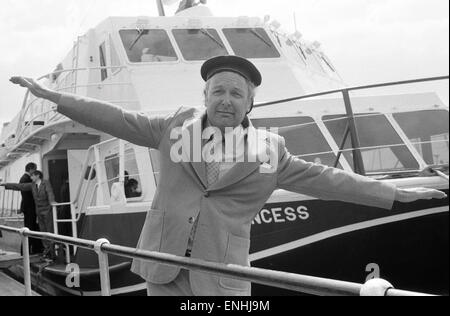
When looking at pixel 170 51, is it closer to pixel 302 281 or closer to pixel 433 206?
pixel 433 206

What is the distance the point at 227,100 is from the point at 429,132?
275 cm

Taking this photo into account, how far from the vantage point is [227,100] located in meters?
2.06

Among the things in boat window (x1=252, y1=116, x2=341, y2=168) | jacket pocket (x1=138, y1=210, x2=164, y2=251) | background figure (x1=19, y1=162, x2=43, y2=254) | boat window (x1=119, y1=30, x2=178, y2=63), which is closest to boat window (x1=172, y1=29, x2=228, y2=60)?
boat window (x1=119, y1=30, x2=178, y2=63)

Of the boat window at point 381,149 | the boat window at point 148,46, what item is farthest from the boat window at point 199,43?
the boat window at point 381,149

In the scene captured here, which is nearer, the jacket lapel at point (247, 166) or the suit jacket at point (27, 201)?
the jacket lapel at point (247, 166)

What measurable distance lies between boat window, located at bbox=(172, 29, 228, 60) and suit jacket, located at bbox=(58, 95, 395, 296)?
5445 mm

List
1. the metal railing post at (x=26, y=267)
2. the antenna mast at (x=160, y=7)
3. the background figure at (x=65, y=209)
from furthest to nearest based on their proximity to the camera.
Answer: the antenna mast at (x=160, y=7) → the background figure at (x=65, y=209) → the metal railing post at (x=26, y=267)

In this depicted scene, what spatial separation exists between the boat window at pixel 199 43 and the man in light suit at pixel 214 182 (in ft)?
17.8

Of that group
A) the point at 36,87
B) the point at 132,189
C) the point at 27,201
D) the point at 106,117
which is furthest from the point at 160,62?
the point at 106,117

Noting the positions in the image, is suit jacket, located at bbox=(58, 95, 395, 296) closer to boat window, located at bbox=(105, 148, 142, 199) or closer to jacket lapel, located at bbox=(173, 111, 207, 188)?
jacket lapel, located at bbox=(173, 111, 207, 188)

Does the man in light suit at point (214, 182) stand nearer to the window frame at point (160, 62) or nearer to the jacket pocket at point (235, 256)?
the jacket pocket at point (235, 256)

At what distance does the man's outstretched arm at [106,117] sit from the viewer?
2.06 m

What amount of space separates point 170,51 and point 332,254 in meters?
4.11

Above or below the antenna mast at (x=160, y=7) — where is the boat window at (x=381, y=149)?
below
